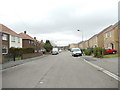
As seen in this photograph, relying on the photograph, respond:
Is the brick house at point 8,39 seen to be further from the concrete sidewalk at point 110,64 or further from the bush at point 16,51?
the concrete sidewalk at point 110,64

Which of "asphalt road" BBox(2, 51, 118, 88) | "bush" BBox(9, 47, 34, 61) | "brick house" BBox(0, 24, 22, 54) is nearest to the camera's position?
"asphalt road" BBox(2, 51, 118, 88)

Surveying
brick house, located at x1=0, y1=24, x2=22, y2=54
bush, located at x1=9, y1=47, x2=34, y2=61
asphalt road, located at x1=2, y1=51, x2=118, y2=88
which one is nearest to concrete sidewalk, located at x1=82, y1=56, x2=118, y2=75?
asphalt road, located at x1=2, y1=51, x2=118, y2=88

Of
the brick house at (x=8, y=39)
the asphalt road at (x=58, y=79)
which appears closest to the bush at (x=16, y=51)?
the brick house at (x=8, y=39)

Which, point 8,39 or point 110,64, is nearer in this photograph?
point 110,64

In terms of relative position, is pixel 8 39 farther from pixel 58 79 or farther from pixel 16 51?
pixel 58 79

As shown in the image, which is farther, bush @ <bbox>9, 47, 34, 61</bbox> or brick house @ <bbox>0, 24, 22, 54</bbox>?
brick house @ <bbox>0, 24, 22, 54</bbox>

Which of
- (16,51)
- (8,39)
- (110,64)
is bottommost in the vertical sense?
(110,64)

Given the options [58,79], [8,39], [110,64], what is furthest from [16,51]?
[58,79]

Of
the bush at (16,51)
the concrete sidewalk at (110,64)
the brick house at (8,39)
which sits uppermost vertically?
the brick house at (8,39)

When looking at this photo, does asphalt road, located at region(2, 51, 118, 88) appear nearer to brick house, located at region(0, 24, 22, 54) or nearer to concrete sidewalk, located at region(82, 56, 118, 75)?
concrete sidewalk, located at region(82, 56, 118, 75)

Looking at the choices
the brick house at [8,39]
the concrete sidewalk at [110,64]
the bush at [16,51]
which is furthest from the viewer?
the brick house at [8,39]

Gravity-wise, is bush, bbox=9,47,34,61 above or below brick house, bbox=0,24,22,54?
below

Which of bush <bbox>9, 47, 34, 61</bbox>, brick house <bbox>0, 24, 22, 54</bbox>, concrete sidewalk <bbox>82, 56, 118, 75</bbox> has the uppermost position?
brick house <bbox>0, 24, 22, 54</bbox>

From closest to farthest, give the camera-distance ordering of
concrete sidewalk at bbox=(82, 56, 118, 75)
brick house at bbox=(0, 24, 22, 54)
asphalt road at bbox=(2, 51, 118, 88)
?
asphalt road at bbox=(2, 51, 118, 88)
concrete sidewalk at bbox=(82, 56, 118, 75)
brick house at bbox=(0, 24, 22, 54)
